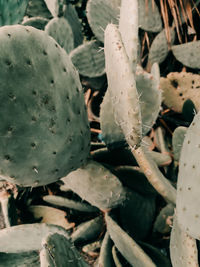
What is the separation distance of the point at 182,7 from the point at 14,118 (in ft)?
3.47

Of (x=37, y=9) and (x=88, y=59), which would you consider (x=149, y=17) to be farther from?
(x=37, y=9)

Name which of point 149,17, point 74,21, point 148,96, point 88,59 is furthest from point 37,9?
point 148,96

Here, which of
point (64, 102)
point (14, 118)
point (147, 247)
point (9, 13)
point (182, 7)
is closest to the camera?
point (14, 118)

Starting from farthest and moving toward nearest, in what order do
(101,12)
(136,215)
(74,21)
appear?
1. (74,21)
2. (101,12)
3. (136,215)

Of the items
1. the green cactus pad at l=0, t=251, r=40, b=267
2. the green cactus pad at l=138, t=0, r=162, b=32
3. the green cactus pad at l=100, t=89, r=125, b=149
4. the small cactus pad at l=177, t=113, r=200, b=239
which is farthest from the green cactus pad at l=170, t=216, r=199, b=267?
the green cactus pad at l=138, t=0, r=162, b=32

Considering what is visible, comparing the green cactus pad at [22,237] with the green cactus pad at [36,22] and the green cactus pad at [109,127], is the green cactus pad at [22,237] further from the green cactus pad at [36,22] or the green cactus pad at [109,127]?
the green cactus pad at [36,22]

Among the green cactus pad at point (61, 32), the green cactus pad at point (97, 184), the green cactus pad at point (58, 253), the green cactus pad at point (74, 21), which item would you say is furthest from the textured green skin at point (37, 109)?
the green cactus pad at point (74, 21)

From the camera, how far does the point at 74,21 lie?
1.90 meters

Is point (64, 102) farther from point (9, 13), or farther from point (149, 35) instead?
point (149, 35)

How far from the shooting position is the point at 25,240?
1.22m

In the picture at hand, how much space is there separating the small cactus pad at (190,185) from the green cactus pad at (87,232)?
0.49 meters

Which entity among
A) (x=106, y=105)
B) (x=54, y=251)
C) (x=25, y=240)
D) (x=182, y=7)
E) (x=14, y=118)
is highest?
(x=182, y=7)

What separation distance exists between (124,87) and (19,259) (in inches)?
Answer: 35.2

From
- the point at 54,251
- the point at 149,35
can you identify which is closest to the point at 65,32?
the point at 149,35
